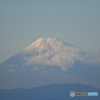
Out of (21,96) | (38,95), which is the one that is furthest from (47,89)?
(21,96)

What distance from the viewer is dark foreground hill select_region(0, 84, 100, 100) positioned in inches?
2218

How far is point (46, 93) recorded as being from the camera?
2296 inches

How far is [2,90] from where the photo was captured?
57938 mm

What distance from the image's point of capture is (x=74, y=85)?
199ft

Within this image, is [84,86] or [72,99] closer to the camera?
[72,99]

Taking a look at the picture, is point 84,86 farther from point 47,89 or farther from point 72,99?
point 47,89

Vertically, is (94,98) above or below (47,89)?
below

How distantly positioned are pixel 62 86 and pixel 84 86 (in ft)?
24.9

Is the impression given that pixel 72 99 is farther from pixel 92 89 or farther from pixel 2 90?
pixel 2 90

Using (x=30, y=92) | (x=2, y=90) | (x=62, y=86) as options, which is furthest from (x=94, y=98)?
(x=2, y=90)

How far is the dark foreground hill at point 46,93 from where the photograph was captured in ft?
185

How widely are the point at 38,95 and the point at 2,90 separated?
39.4 feet

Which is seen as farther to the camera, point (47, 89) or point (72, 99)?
point (47, 89)

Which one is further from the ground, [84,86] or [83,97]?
[84,86]
